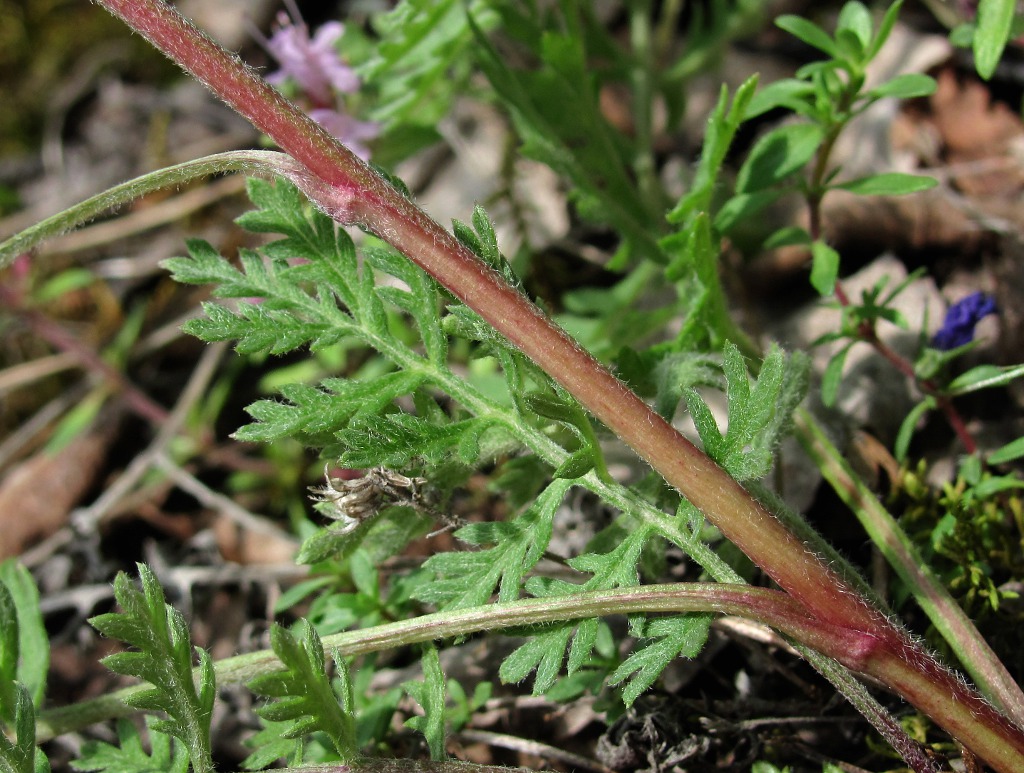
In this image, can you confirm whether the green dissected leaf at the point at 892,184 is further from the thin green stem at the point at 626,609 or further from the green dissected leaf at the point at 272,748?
the green dissected leaf at the point at 272,748

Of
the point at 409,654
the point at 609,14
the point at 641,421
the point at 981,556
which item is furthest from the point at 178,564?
the point at 609,14

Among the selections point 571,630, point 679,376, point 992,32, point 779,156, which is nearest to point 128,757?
point 571,630

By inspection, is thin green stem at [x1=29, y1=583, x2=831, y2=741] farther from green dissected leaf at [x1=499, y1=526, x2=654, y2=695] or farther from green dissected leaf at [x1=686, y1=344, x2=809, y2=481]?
green dissected leaf at [x1=686, y1=344, x2=809, y2=481]

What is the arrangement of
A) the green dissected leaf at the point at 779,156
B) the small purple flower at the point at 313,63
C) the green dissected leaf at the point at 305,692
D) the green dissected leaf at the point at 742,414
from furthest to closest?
the small purple flower at the point at 313,63
the green dissected leaf at the point at 779,156
the green dissected leaf at the point at 742,414
the green dissected leaf at the point at 305,692

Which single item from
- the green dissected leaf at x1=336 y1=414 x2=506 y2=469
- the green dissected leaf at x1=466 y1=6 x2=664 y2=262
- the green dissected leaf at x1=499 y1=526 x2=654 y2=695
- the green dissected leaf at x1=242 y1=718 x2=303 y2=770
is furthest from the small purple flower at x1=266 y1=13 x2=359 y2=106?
the green dissected leaf at x1=242 y1=718 x2=303 y2=770

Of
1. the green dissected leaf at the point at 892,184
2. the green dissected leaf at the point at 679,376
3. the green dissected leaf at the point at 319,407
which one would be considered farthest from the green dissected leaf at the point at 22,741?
the green dissected leaf at the point at 892,184

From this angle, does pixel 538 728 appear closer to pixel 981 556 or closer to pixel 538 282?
pixel 981 556

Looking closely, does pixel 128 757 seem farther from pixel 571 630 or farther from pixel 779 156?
pixel 779 156
